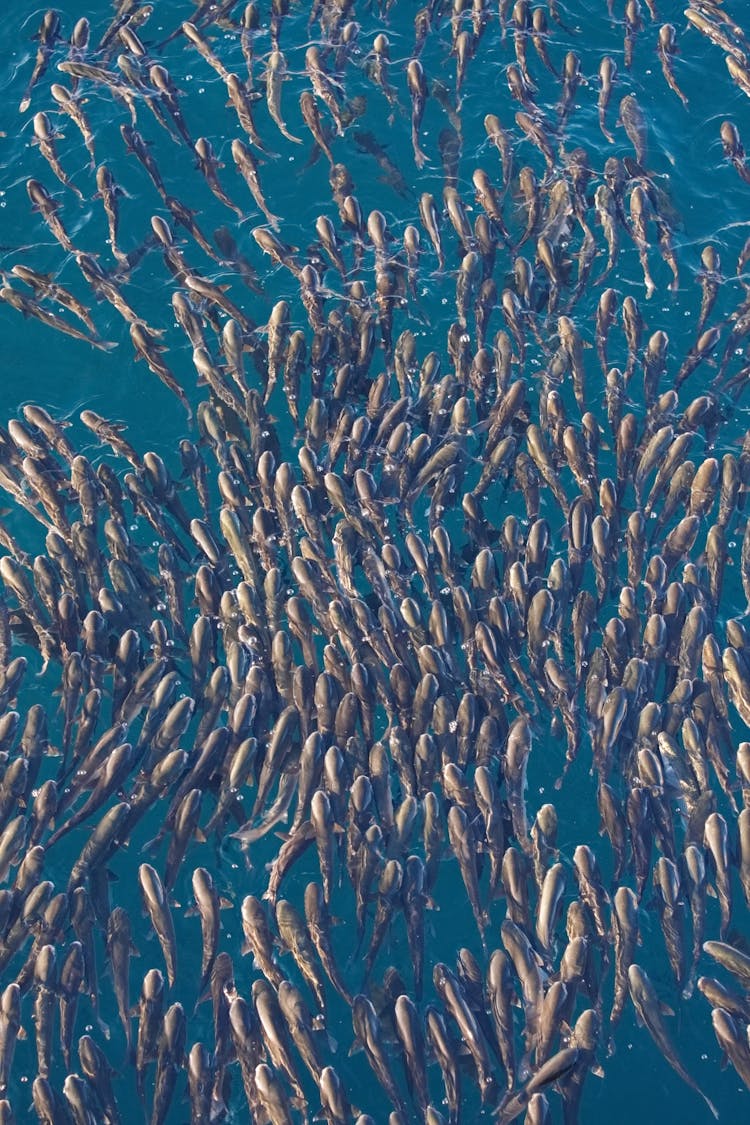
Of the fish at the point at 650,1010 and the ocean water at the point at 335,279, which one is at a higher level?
the ocean water at the point at 335,279

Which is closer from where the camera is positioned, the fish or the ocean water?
the fish

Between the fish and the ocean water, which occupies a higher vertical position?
the ocean water

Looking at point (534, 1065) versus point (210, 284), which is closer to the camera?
point (534, 1065)

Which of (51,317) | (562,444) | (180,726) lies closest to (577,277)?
(562,444)

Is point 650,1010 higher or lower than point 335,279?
lower

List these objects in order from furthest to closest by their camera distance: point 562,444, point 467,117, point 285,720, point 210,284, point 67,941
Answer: point 467,117 < point 210,284 < point 562,444 < point 285,720 < point 67,941

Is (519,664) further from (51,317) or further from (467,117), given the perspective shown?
(467,117)

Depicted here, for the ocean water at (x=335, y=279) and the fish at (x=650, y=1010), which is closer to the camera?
the fish at (x=650, y=1010)

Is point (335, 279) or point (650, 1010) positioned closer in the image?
point (650, 1010)
